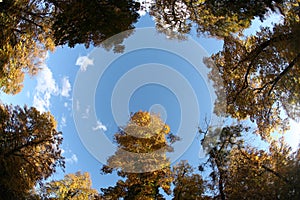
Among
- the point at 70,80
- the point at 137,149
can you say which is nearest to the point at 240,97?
the point at 137,149

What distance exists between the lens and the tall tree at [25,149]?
7133 mm

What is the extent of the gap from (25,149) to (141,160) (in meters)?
3.61

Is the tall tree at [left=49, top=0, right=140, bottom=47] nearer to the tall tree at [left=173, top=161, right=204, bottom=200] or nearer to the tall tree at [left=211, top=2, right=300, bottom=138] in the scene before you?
the tall tree at [left=211, top=2, right=300, bottom=138]

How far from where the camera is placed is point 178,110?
10.5 meters

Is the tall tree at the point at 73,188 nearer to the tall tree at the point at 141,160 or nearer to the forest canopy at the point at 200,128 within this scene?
the forest canopy at the point at 200,128

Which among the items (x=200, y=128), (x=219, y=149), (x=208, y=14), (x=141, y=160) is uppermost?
(x=208, y=14)

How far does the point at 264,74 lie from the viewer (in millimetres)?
7922

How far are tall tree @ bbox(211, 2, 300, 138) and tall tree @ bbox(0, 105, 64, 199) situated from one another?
5238 millimetres

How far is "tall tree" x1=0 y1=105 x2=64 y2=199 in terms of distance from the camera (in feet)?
23.4

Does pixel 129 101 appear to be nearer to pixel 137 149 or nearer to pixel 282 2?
pixel 137 149

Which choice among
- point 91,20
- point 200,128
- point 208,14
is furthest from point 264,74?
point 91,20

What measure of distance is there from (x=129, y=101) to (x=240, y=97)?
3771 millimetres

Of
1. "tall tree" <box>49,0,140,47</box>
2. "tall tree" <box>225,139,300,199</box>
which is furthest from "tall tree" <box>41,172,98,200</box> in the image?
"tall tree" <box>225,139,300,199</box>

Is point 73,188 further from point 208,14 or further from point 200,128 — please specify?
point 208,14
